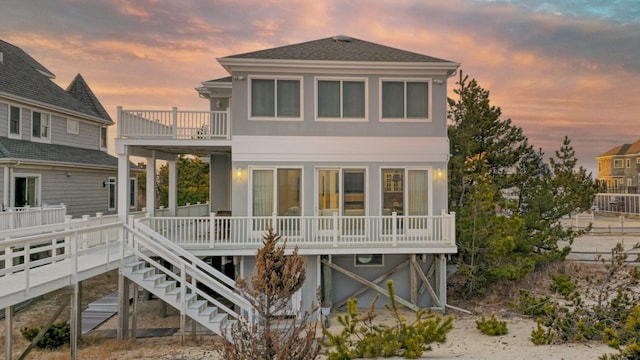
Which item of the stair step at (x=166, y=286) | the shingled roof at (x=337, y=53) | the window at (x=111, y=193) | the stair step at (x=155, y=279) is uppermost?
the shingled roof at (x=337, y=53)

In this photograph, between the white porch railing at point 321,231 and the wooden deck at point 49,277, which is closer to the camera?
the wooden deck at point 49,277

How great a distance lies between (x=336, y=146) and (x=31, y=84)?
1719 cm

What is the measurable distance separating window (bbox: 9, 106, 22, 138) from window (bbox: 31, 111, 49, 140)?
2.67 feet

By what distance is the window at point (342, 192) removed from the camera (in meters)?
13.2

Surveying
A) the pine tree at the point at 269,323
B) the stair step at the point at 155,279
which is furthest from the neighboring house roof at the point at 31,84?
the pine tree at the point at 269,323

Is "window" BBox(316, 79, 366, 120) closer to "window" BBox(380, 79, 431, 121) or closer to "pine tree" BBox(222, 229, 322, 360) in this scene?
"window" BBox(380, 79, 431, 121)

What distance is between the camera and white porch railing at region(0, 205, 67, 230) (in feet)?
40.6

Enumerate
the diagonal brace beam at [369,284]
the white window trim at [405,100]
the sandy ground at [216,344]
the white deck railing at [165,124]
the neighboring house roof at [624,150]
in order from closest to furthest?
1. the sandy ground at [216,344]
2. the diagonal brace beam at [369,284]
3. the white deck railing at [165,124]
4. the white window trim at [405,100]
5. the neighboring house roof at [624,150]

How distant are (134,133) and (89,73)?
1692 cm

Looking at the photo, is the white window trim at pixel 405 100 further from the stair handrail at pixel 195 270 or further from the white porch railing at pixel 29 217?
the white porch railing at pixel 29 217

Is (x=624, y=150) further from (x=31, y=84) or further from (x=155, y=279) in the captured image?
(x=31, y=84)

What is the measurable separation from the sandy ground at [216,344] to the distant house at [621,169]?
48403 mm

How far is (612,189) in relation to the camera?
170 feet

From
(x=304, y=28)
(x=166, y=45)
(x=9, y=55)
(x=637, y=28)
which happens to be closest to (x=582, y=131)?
(x=637, y=28)
